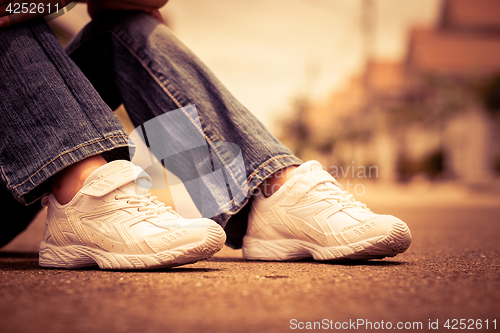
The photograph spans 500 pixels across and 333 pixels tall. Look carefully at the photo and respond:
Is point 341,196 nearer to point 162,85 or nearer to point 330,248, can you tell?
point 330,248

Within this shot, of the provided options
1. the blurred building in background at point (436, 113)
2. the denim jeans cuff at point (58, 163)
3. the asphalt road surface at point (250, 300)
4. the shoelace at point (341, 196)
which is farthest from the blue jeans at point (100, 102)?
the blurred building in background at point (436, 113)

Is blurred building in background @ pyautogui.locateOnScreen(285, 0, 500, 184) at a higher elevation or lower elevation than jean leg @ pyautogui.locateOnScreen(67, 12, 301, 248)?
lower

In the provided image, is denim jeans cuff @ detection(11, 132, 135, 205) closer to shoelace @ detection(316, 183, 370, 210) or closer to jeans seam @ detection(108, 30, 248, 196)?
jeans seam @ detection(108, 30, 248, 196)

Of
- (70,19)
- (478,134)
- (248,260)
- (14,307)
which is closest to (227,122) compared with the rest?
(248,260)

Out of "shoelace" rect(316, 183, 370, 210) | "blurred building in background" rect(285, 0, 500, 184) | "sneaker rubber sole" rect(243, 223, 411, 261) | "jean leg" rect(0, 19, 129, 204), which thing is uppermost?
"jean leg" rect(0, 19, 129, 204)

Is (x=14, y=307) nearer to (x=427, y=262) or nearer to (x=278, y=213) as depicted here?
(x=278, y=213)

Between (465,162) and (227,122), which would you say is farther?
(465,162)

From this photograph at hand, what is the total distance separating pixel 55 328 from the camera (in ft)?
1.60

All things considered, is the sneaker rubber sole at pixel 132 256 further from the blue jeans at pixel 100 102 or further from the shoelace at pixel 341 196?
the shoelace at pixel 341 196

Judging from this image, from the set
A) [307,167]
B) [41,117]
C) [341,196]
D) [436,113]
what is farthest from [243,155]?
[436,113]

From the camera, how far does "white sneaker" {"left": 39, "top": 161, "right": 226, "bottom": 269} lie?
0.88 m

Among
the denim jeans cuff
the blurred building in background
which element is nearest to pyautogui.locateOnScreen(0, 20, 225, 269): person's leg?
the denim jeans cuff

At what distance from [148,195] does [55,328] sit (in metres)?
0.52

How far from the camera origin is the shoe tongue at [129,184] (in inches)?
36.2
